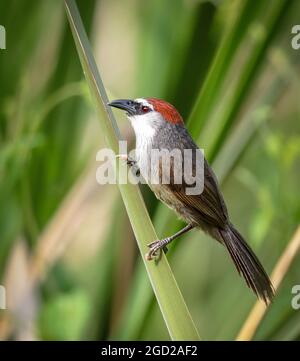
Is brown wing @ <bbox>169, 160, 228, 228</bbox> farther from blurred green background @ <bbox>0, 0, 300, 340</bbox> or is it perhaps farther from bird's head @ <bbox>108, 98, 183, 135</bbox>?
bird's head @ <bbox>108, 98, 183, 135</bbox>

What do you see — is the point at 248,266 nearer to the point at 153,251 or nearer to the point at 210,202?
the point at 210,202

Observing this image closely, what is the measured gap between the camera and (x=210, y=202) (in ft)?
5.29

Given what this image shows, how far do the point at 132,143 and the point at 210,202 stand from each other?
0.43m

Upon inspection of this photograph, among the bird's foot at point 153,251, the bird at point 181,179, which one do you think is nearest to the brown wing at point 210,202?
the bird at point 181,179

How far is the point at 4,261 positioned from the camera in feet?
6.18

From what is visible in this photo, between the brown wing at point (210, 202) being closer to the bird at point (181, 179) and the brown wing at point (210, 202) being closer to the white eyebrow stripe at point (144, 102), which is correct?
the bird at point (181, 179)

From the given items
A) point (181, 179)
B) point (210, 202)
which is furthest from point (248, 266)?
point (181, 179)

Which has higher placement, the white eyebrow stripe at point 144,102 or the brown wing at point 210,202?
the white eyebrow stripe at point 144,102

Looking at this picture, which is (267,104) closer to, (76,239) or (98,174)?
(98,174)

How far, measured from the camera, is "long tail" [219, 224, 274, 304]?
5.03 ft

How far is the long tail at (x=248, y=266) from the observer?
1533 millimetres

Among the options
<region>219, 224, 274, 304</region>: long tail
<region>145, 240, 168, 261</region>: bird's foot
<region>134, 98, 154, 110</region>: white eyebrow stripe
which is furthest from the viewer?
<region>134, 98, 154, 110</region>: white eyebrow stripe

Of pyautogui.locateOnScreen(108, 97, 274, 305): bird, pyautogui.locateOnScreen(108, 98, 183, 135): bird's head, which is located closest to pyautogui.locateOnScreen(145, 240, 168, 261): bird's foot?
pyautogui.locateOnScreen(108, 97, 274, 305): bird
